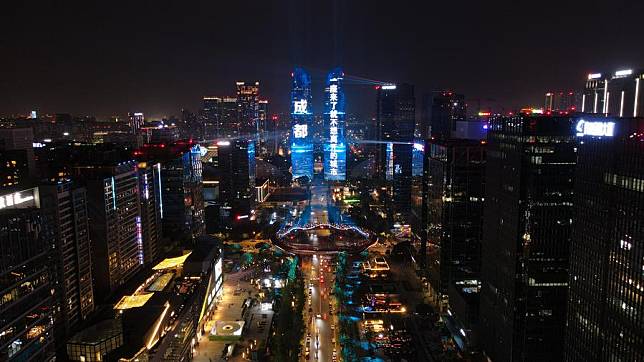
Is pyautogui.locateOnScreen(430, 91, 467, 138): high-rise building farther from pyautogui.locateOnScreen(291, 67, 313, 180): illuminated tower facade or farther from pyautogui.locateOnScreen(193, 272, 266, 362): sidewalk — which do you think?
pyautogui.locateOnScreen(291, 67, 313, 180): illuminated tower facade

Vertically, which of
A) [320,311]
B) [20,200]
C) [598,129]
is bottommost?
[320,311]

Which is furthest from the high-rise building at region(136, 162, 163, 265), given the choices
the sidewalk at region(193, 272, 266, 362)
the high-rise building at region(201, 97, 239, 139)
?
the high-rise building at region(201, 97, 239, 139)

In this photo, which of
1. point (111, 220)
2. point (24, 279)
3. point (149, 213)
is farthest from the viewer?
point (149, 213)

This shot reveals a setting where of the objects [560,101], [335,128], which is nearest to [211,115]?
[335,128]


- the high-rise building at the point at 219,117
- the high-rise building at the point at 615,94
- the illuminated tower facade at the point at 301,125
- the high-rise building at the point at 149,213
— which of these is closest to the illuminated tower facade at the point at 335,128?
the illuminated tower facade at the point at 301,125

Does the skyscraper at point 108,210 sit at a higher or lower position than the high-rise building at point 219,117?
lower

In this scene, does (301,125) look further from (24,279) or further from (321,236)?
(24,279)

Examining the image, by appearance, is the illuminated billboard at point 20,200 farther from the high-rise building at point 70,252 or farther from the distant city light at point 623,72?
the distant city light at point 623,72
